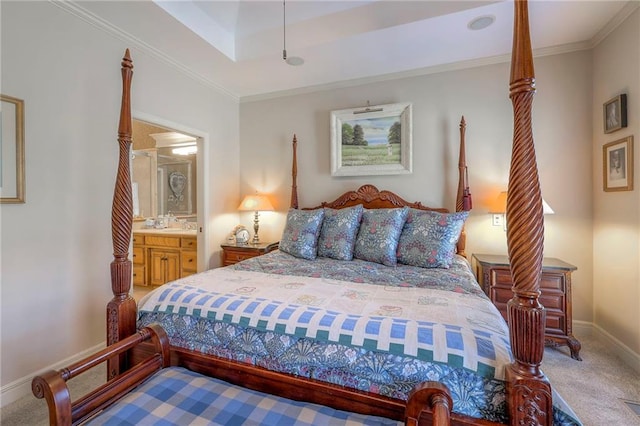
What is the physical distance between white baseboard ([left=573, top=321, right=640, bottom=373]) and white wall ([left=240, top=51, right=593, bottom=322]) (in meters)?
0.07

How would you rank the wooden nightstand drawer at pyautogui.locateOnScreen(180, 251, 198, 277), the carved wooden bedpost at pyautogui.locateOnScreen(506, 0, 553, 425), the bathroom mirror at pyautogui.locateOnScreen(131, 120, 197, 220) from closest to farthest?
the carved wooden bedpost at pyautogui.locateOnScreen(506, 0, 553, 425), the wooden nightstand drawer at pyautogui.locateOnScreen(180, 251, 198, 277), the bathroom mirror at pyautogui.locateOnScreen(131, 120, 197, 220)

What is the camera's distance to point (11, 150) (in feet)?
6.25

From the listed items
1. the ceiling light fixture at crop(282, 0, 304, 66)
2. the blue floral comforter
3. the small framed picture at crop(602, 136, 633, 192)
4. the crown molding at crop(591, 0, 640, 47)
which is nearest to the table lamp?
the ceiling light fixture at crop(282, 0, 304, 66)

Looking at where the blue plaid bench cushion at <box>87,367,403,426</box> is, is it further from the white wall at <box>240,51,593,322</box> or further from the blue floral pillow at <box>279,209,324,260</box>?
the white wall at <box>240,51,593,322</box>

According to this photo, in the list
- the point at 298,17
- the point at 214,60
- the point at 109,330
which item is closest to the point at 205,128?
the point at 214,60

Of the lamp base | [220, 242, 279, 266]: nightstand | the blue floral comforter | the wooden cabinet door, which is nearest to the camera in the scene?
the blue floral comforter

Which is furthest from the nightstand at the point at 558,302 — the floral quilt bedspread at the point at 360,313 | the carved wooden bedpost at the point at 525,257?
the carved wooden bedpost at the point at 525,257

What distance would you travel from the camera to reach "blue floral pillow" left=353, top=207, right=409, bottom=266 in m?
2.44

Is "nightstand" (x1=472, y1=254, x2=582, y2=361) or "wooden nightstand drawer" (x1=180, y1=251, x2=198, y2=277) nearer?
"nightstand" (x1=472, y1=254, x2=582, y2=361)

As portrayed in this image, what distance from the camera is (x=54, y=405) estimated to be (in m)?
1.06

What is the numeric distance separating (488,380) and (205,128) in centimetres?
354

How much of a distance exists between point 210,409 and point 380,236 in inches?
68.7

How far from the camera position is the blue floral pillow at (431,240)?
7.57 feet

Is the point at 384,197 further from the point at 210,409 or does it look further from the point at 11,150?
the point at 11,150
